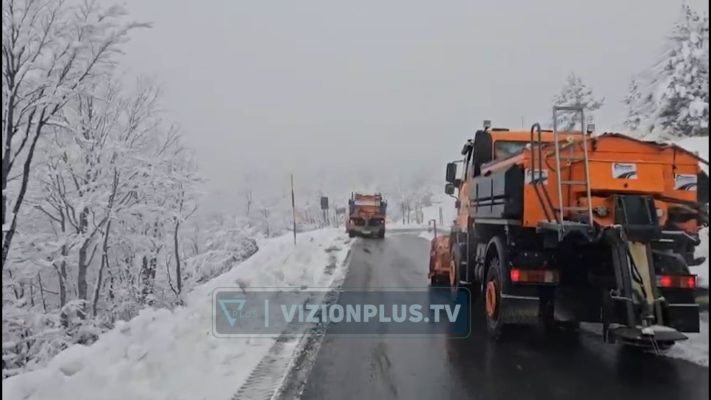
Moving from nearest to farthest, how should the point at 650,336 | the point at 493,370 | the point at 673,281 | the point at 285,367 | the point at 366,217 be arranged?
the point at 650,336 < the point at 673,281 < the point at 493,370 < the point at 285,367 < the point at 366,217

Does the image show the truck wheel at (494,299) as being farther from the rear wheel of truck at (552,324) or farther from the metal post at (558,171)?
the metal post at (558,171)

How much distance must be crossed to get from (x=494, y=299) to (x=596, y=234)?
194 centimetres

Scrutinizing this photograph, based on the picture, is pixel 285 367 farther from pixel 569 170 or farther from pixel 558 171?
pixel 569 170

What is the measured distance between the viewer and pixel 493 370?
5.57m

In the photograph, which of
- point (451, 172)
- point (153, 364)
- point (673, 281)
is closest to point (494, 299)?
point (673, 281)

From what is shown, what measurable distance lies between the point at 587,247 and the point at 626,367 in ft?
4.00

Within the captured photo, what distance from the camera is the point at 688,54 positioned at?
468 centimetres

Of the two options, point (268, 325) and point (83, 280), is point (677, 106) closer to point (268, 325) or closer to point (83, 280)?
point (268, 325)

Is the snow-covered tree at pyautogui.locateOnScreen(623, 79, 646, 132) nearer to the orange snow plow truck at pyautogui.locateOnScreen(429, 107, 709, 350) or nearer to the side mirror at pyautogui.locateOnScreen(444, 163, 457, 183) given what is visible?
the orange snow plow truck at pyautogui.locateOnScreen(429, 107, 709, 350)

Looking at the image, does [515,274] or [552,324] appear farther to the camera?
[552,324]

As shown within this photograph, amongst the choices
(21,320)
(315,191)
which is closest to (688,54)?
(21,320)

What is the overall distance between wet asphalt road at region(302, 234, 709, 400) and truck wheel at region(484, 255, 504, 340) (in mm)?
176

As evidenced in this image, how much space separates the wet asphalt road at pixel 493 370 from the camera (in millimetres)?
4863

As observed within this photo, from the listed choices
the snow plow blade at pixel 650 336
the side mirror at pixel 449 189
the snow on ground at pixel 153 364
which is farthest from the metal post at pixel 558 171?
the side mirror at pixel 449 189
